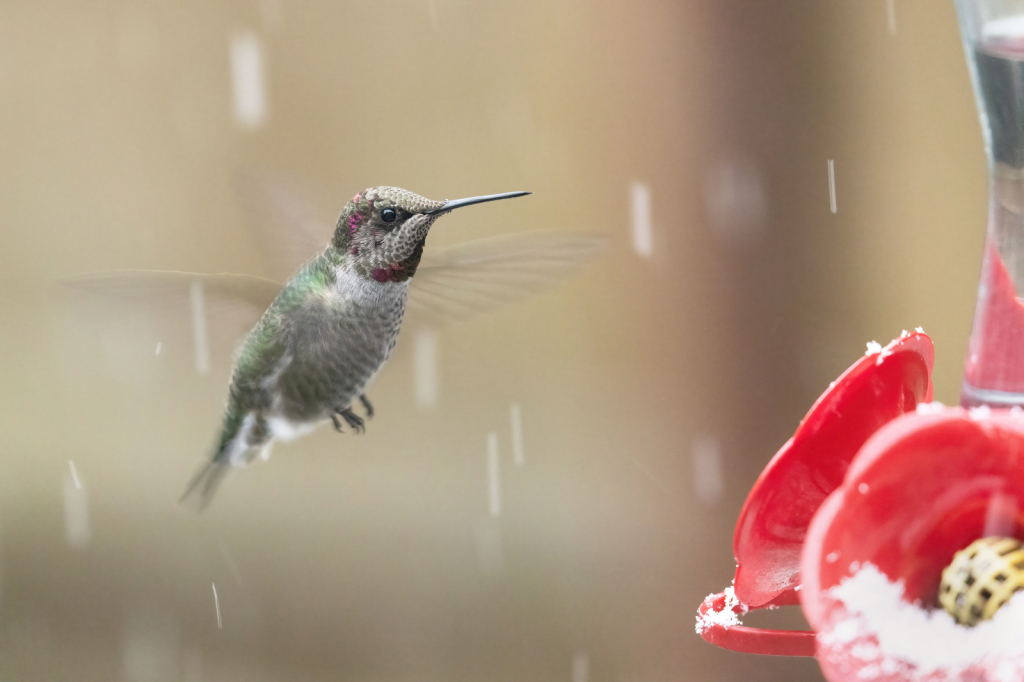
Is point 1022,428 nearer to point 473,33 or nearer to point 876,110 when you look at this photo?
point 876,110

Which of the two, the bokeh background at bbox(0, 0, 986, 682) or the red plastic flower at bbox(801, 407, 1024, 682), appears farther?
the bokeh background at bbox(0, 0, 986, 682)

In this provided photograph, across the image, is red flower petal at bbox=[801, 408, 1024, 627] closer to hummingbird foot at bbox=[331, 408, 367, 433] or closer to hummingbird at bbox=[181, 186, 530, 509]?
hummingbird at bbox=[181, 186, 530, 509]

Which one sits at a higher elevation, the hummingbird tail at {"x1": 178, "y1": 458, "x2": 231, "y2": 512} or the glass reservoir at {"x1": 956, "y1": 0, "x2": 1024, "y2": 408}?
the glass reservoir at {"x1": 956, "y1": 0, "x2": 1024, "y2": 408}

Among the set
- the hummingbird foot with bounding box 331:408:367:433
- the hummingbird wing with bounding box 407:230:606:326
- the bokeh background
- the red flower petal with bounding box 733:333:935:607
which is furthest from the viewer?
the bokeh background

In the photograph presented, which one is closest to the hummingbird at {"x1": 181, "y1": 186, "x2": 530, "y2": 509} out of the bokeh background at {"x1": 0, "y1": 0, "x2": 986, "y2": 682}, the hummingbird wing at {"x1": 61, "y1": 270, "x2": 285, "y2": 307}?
the hummingbird wing at {"x1": 61, "y1": 270, "x2": 285, "y2": 307}

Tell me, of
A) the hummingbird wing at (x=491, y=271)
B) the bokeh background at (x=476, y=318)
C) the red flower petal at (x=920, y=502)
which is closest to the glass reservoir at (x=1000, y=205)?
the red flower petal at (x=920, y=502)

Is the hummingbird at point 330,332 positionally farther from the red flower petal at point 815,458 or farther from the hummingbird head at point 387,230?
the red flower petal at point 815,458
